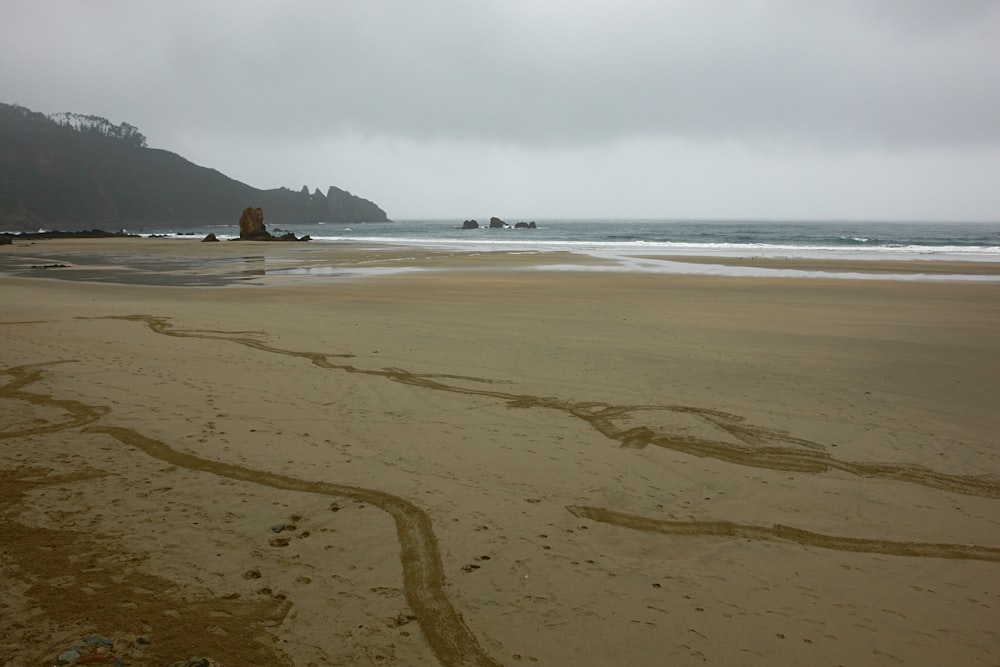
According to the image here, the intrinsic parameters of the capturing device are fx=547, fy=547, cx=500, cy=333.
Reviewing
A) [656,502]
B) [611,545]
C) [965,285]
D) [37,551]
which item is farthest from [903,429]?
[965,285]

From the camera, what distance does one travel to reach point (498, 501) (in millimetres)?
3916

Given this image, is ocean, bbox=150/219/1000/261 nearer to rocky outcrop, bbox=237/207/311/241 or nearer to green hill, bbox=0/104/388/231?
rocky outcrop, bbox=237/207/311/241

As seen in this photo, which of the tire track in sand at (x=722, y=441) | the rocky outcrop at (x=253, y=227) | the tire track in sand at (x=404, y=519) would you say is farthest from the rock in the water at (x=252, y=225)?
the tire track in sand at (x=722, y=441)

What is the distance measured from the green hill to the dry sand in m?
123

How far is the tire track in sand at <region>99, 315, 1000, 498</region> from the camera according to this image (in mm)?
4480

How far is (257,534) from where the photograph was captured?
11.2 ft

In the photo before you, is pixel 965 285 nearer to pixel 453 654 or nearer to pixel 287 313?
pixel 287 313

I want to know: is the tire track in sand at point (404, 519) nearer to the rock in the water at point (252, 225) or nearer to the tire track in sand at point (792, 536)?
the tire track in sand at point (792, 536)

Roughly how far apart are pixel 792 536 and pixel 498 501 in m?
1.96

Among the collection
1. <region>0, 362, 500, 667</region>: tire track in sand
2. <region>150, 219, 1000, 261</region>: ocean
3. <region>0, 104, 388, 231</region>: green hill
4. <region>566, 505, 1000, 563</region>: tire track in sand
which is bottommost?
<region>566, 505, 1000, 563</region>: tire track in sand

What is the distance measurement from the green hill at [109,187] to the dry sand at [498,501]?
4848 inches

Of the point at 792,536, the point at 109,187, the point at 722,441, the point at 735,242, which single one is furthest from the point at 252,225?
the point at 109,187

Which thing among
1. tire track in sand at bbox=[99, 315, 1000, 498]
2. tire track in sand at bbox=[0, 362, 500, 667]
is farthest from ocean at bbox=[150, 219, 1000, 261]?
tire track in sand at bbox=[0, 362, 500, 667]

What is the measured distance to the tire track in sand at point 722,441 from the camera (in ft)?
14.7
